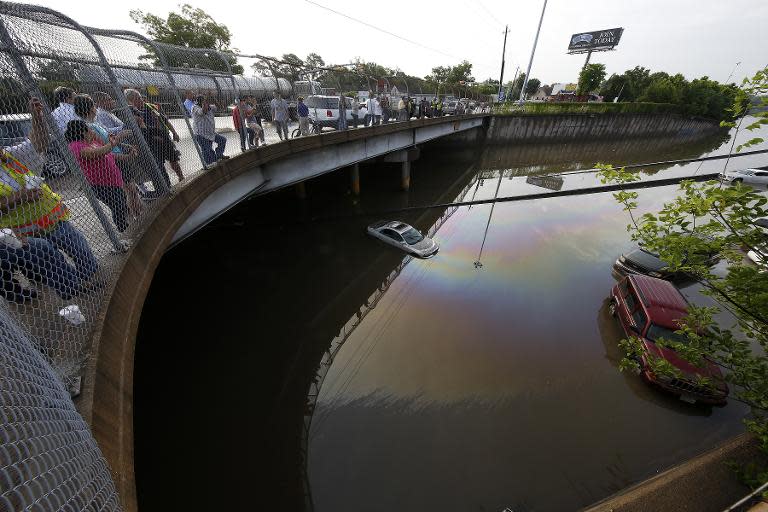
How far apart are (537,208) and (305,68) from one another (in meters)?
14.8

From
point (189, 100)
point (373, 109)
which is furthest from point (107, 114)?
point (373, 109)

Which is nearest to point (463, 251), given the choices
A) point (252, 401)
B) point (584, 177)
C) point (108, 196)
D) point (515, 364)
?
point (515, 364)

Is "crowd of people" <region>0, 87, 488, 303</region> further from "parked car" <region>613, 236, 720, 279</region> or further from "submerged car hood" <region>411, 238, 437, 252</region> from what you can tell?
"parked car" <region>613, 236, 720, 279</region>

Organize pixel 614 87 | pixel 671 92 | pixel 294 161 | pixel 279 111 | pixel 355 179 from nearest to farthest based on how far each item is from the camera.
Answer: pixel 279 111
pixel 294 161
pixel 355 179
pixel 671 92
pixel 614 87

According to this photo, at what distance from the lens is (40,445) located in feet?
4.09

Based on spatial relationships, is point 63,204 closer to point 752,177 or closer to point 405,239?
point 405,239

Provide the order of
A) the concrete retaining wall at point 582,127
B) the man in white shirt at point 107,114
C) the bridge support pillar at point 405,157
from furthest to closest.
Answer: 1. the concrete retaining wall at point 582,127
2. the bridge support pillar at point 405,157
3. the man in white shirt at point 107,114

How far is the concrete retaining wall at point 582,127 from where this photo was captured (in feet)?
117

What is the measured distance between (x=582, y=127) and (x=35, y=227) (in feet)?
171

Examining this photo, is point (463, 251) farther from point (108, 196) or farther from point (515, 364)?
point (108, 196)

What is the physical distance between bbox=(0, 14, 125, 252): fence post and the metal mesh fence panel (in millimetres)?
2211

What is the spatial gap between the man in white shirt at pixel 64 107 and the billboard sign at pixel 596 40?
9009 centimetres

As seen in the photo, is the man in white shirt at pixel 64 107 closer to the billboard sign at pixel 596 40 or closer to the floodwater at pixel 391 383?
the floodwater at pixel 391 383

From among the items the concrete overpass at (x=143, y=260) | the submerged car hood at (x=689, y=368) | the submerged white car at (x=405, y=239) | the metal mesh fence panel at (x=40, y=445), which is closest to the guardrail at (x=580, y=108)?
the submerged white car at (x=405, y=239)
